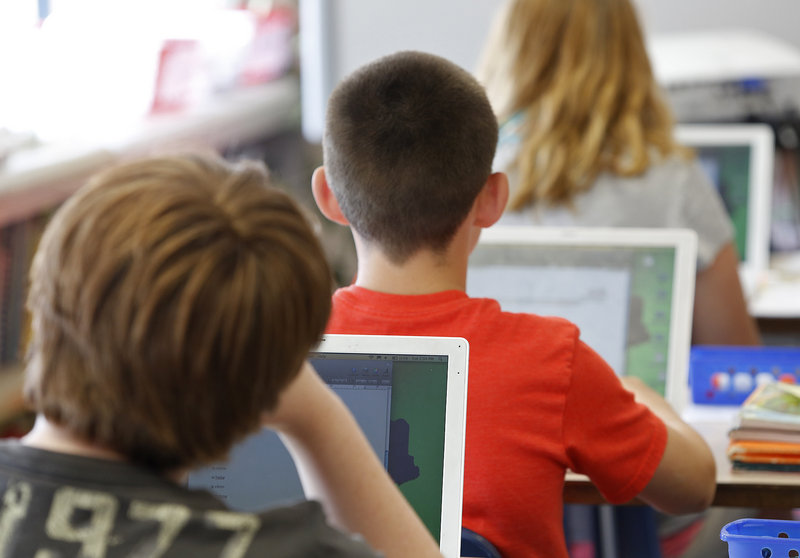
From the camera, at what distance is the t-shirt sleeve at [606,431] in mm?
1122

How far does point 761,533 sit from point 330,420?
43 centimetres

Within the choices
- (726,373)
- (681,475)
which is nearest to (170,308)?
(681,475)

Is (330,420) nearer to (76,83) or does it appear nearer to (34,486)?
(34,486)

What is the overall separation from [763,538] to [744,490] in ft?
1.31

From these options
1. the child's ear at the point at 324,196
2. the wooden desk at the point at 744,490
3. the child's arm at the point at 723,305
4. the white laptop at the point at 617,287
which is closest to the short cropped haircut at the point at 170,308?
the child's ear at the point at 324,196

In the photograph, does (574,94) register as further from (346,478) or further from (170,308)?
(170,308)

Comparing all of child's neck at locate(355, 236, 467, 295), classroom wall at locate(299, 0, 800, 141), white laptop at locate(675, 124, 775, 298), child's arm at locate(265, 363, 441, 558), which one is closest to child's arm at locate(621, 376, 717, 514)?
child's neck at locate(355, 236, 467, 295)

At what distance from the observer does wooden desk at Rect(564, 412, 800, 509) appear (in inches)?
51.5

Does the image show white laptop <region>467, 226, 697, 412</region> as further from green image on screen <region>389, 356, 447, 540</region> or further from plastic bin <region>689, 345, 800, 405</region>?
green image on screen <region>389, 356, 447, 540</region>

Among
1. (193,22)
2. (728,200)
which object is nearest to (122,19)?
(193,22)

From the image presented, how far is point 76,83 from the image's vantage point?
2.82 metres

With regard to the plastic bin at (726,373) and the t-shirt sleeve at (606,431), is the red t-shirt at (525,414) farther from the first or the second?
the plastic bin at (726,373)

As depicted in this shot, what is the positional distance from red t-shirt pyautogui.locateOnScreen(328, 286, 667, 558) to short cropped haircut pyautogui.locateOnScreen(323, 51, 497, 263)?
0.08 metres

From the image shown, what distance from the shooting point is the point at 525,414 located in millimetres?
1105
